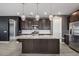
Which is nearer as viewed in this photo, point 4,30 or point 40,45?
point 4,30

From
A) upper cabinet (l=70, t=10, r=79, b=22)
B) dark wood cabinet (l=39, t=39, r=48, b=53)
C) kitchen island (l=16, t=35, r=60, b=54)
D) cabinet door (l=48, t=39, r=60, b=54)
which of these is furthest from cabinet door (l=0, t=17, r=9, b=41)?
upper cabinet (l=70, t=10, r=79, b=22)

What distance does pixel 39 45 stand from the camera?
4473mm

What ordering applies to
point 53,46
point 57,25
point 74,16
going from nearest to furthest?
point 74,16
point 57,25
point 53,46

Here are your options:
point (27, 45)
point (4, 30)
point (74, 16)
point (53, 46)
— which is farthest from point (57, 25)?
point (4, 30)

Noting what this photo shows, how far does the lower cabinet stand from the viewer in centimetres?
441

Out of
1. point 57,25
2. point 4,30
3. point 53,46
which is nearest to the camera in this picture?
point 57,25

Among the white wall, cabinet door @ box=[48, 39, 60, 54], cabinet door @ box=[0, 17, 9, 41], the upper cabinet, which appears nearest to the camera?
the upper cabinet

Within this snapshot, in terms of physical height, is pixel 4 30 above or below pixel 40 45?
above

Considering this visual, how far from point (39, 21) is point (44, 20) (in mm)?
153

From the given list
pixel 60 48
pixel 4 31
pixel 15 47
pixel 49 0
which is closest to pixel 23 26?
pixel 4 31

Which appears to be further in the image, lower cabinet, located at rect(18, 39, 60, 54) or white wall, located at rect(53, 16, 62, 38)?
lower cabinet, located at rect(18, 39, 60, 54)

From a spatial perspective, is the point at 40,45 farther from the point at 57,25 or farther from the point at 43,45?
the point at 57,25

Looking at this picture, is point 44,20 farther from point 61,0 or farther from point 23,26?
point 61,0

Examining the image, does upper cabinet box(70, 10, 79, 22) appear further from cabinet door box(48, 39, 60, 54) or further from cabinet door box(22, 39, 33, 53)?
cabinet door box(22, 39, 33, 53)
